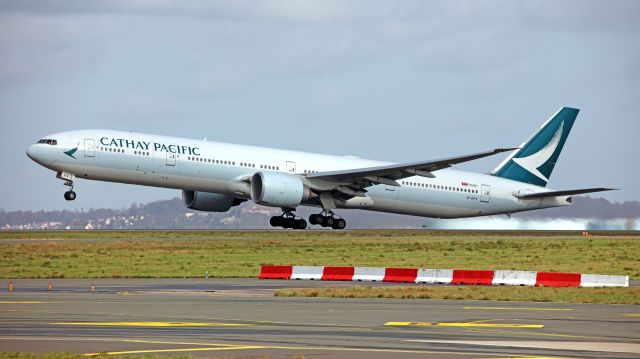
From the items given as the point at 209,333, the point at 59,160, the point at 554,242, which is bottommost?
the point at 209,333

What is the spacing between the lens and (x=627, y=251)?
154ft

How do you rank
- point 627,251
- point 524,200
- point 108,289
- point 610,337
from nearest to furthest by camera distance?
1. point 610,337
2. point 108,289
3. point 627,251
4. point 524,200

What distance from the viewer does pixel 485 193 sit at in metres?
64.6

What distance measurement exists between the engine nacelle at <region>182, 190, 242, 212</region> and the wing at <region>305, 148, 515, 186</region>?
5602mm

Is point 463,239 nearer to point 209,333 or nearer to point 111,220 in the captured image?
point 209,333

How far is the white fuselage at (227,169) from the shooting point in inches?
2116

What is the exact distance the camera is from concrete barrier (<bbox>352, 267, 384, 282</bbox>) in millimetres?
33750

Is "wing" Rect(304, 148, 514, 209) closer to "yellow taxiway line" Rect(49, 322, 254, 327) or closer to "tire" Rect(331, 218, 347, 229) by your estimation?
"tire" Rect(331, 218, 347, 229)

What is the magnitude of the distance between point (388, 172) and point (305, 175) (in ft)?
14.7

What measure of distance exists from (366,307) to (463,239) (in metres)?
32.2

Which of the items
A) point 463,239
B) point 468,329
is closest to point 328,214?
point 463,239

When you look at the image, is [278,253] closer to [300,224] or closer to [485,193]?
[300,224]

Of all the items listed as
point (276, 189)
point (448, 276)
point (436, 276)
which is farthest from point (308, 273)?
point (276, 189)

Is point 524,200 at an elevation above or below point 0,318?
above
